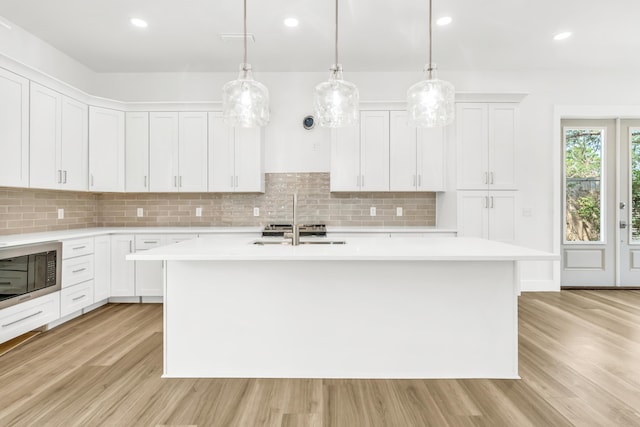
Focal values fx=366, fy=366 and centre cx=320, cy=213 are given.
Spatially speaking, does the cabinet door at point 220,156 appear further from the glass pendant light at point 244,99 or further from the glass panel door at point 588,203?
the glass panel door at point 588,203

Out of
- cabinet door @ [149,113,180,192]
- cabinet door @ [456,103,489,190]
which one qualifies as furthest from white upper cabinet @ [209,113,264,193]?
cabinet door @ [456,103,489,190]

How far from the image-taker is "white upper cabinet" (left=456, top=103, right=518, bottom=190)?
4371 mm

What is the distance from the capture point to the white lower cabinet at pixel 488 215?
14.1 ft

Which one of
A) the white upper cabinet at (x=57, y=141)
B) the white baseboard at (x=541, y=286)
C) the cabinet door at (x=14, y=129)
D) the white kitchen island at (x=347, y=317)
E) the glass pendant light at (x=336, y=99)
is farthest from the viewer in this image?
the white baseboard at (x=541, y=286)

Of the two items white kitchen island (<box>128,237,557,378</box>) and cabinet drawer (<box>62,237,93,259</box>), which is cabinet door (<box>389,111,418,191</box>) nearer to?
white kitchen island (<box>128,237,557,378</box>)

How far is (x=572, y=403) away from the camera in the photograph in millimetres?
2107

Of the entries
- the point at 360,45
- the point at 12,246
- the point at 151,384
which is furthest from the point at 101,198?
the point at 360,45

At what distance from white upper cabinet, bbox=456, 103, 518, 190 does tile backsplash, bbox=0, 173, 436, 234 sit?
718mm

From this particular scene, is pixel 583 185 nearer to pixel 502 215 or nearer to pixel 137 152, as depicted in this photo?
pixel 502 215

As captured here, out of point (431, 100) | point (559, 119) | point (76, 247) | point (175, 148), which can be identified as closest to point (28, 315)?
point (76, 247)

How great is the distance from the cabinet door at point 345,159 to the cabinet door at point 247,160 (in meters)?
0.93

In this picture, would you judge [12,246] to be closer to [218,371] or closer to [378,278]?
[218,371]

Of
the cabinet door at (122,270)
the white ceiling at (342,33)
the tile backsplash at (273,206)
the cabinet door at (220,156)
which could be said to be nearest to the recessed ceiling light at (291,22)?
the white ceiling at (342,33)

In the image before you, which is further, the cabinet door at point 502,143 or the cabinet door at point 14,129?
the cabinet door at point 502,143
